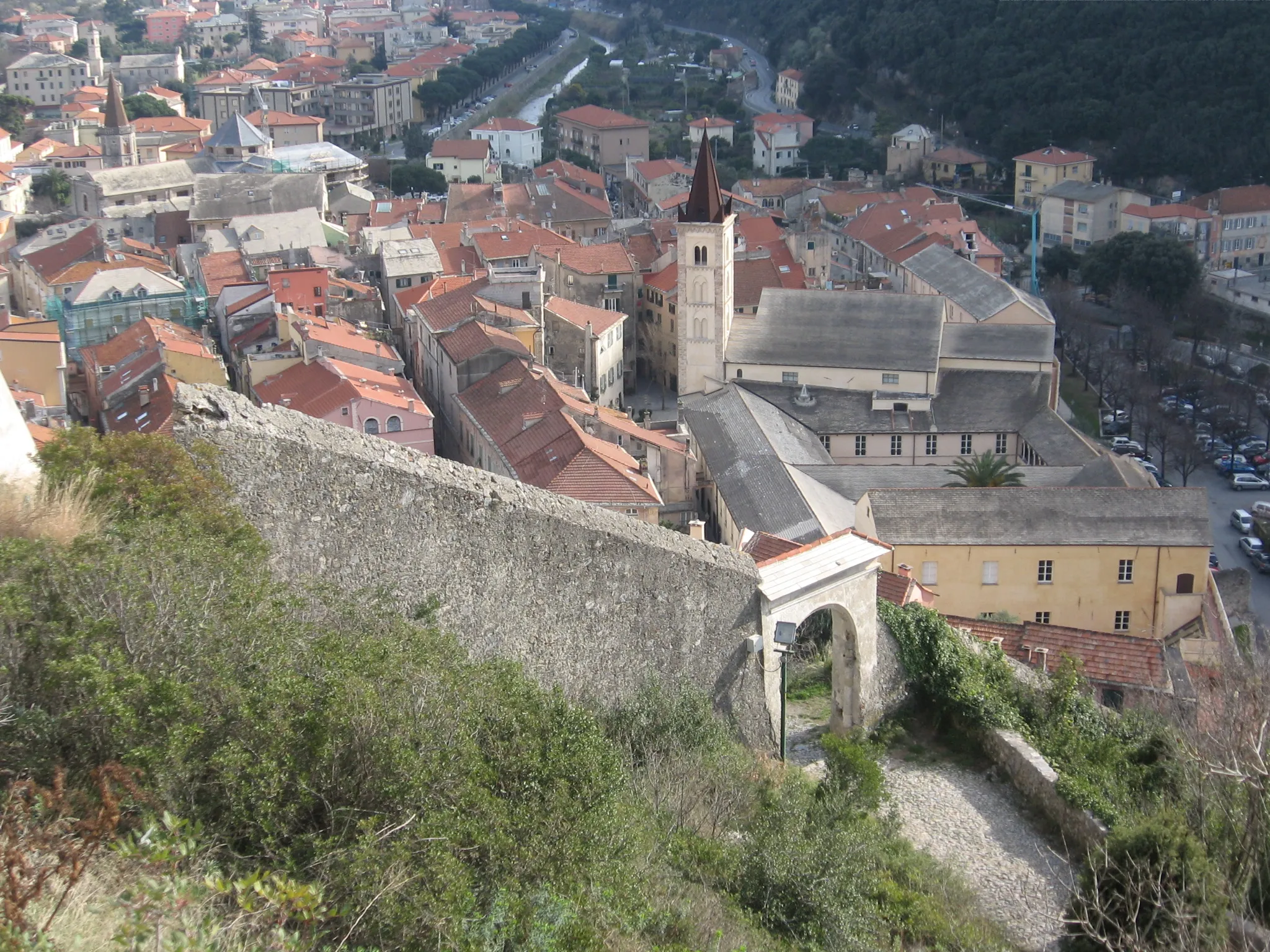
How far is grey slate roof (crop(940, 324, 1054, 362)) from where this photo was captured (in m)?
37.0

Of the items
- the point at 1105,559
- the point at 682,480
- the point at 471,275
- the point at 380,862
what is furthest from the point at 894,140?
the point at 380,862

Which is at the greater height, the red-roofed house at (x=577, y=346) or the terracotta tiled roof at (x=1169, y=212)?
the terracotta tiled roof at (x=1169, y=212)

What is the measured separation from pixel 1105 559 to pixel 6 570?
21162 mm

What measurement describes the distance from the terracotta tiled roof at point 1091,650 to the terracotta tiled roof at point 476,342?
16.7m

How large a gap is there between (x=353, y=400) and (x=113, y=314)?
48.3 feet

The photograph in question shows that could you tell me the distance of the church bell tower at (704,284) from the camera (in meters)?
38.1

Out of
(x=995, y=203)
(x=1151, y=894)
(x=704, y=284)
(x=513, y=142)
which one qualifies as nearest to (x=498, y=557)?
(x=1151, y=894)

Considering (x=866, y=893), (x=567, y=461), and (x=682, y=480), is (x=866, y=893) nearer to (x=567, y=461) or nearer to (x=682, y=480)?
(x=567, y=461)

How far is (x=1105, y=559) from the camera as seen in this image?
85.7ft

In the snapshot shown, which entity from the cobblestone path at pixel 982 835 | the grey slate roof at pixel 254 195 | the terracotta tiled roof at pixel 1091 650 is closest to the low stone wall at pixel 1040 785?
the cobblestone path at pixel 982 835

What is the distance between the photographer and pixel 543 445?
95.9 feet

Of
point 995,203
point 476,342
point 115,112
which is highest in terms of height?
point 115,112

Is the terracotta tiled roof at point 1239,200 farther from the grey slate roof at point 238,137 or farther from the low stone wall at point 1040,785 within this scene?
the low stone wall at point 1040,785

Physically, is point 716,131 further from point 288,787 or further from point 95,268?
point 288,787
